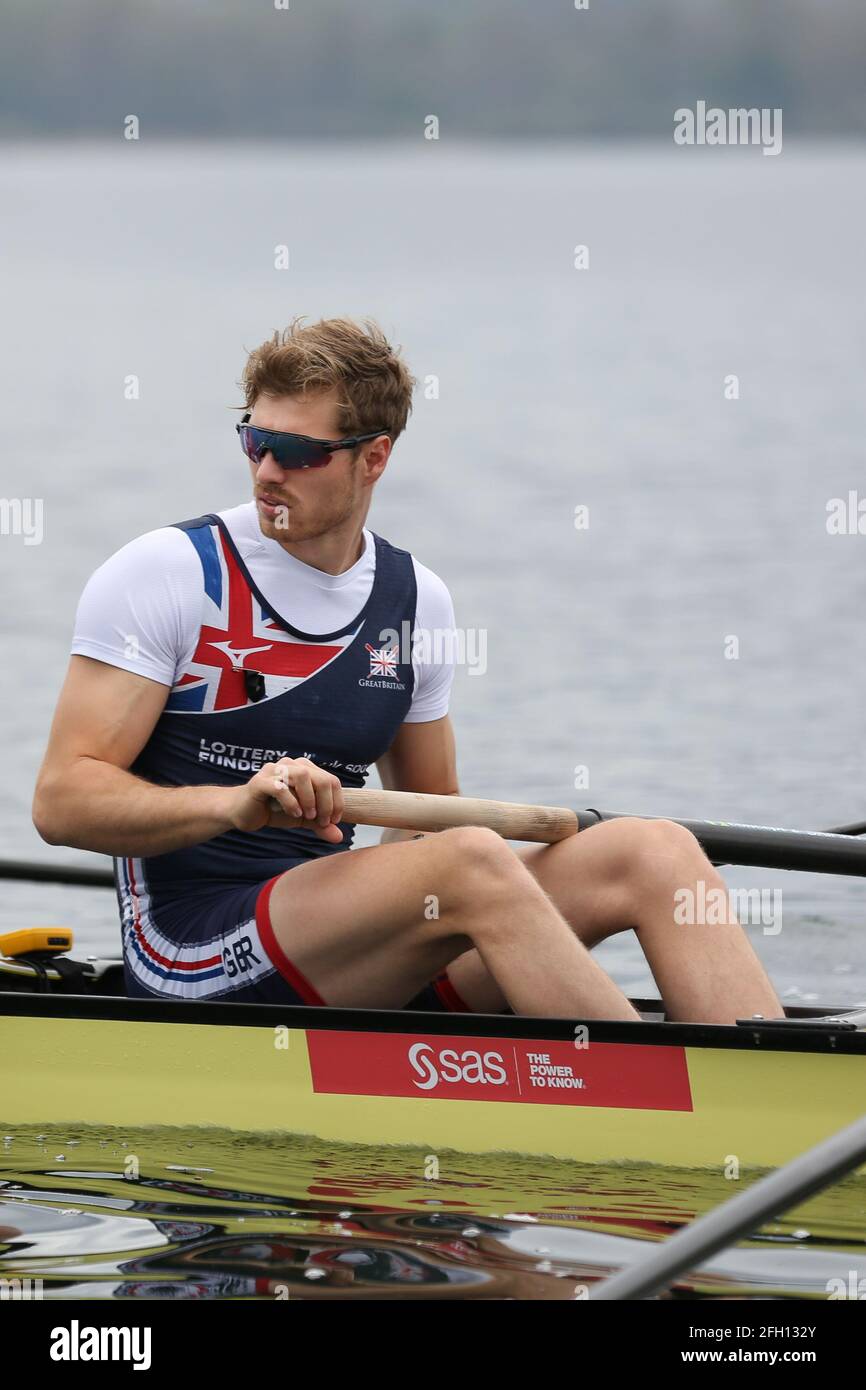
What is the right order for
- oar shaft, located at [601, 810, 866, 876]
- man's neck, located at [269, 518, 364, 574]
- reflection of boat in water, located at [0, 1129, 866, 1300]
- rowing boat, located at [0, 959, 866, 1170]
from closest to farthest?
reflection of boat in water, located at [0, 1129, 866, 1300]
rowing boat, located at [0, 959, 866, 1170]
man's neck, located at [269, 518, 364, 574]
oar shaft, located at [601, 810, 866, 876]

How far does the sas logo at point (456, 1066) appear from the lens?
4.59 metres

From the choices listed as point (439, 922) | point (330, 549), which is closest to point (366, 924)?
point (439, 922)

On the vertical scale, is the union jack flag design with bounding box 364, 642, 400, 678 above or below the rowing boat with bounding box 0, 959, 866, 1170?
above

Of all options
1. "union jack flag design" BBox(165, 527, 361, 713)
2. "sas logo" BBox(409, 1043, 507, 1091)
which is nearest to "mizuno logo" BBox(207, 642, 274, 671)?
"union jack flag design" BBox(165, 527, 361, 713)

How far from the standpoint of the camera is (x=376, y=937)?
4.52 m

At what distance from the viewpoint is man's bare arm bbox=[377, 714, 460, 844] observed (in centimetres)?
509

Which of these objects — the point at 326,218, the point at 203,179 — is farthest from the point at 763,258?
the point at 203,179

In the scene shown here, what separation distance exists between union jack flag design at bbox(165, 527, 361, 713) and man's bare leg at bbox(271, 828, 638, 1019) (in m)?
0.43

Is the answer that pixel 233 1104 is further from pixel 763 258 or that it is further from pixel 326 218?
pixel 326 218

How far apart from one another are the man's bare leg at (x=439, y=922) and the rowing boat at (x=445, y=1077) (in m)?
0.09

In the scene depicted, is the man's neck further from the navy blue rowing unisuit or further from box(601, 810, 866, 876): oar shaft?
box(601, 810, 866, 876): oar shaft

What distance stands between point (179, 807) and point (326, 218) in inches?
2663

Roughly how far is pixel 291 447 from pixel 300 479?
0.26 ft

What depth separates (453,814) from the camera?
15.2 feet
